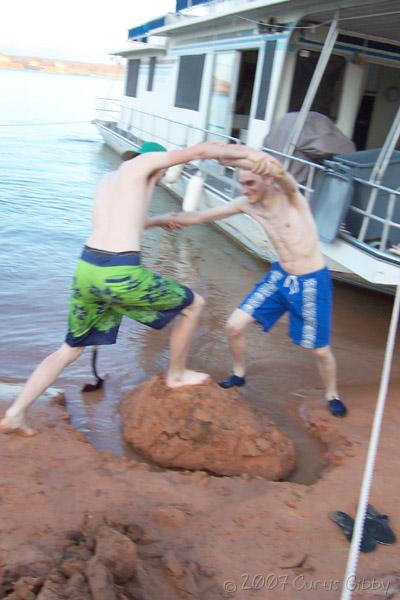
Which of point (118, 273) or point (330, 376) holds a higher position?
point (118, 273)

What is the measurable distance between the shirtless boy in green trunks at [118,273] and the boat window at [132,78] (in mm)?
16176

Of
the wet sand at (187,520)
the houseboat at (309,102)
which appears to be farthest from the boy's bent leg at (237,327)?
the houseboat at (309,102)

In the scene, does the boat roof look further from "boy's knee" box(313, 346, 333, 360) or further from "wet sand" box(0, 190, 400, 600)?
"wet sand" box(0, 190, 400, 600)

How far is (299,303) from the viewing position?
14.2ft

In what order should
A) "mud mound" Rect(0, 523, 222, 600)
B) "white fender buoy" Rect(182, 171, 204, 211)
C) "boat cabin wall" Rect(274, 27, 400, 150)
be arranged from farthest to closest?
1. "boat cabin wall" Rect(274, 27, 400, 150)
2. "white fender buoy" Rect(182, 171, 204, 211)
3. "mud mound" Rect(0, 523, 222, 600)

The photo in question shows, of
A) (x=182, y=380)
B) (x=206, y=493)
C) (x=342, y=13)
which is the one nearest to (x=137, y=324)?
(x=182, y=380)

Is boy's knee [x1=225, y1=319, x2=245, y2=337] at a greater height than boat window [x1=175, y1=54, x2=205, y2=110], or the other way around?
boat window [x1=175, y1=54, x2=205, y2=110]

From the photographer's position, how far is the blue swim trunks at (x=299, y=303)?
4.29 m

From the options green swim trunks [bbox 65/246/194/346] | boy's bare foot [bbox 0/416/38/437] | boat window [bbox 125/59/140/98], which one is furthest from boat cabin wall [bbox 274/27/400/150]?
boat window [bbox 125/59/140/98]

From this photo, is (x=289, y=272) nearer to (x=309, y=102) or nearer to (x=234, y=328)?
(x=234, y=328)

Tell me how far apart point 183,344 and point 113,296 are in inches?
29.4

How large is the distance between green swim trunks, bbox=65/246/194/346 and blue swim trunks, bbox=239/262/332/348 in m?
0.80

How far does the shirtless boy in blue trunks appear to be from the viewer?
13.6 ft

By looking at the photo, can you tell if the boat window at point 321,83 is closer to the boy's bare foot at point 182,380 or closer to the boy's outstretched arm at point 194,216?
the boy's outstretched arm at point 194,216
